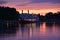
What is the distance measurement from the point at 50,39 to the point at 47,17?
133 metres

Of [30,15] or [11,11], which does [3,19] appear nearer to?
[11,11]

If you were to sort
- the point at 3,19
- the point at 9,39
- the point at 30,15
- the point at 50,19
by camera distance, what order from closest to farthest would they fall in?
1. the point at 9,39
2. the point at 3,19
3. the point at 30,15
4. the point at 50,19

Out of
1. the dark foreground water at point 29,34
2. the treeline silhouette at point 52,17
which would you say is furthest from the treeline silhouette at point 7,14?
the dark foreground water at point 29,34

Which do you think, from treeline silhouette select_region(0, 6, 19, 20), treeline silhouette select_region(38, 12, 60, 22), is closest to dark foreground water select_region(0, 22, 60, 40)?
treeline silhouette select_region(0, 6, 19, 20)

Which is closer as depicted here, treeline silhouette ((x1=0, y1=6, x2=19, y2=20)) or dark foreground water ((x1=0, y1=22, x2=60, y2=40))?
dark foreground water ((x1=0, y1=22, x2=60, y2=40))

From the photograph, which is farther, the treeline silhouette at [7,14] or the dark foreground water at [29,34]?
the treeline silhouette at [7,14]

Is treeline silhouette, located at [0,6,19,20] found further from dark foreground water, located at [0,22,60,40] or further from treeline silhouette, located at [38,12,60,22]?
dark foreground water, located at [0,22,60,40]

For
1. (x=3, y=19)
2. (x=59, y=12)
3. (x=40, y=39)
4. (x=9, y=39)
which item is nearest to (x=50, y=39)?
(x=40, y=39)

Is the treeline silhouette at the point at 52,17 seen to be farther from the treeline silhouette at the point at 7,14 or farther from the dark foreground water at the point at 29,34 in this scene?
the dark foreground water at the point at 29,34

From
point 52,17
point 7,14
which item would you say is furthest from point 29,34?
point 52,17

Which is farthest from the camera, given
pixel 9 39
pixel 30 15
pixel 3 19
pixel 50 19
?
pixel 50 19

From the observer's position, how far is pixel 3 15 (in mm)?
100812

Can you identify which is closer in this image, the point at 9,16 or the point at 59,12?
the point at 9,16

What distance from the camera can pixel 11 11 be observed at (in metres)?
106
